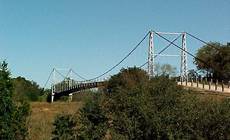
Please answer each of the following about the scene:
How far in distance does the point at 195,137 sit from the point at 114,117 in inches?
135

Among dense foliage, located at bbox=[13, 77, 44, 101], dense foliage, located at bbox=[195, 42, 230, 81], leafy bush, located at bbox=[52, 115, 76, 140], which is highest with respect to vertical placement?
dense foliage, located at bbox=[195, 42, 230, 81]

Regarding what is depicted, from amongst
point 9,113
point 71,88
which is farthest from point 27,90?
point 9,113

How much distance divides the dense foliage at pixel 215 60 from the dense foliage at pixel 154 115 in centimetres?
4386

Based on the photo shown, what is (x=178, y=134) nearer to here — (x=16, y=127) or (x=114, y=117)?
(x=114, y=117)

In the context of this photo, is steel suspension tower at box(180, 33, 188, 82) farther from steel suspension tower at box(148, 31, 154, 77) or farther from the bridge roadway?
the bridge roadway

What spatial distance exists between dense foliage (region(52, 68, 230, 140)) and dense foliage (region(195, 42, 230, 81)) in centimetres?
4386

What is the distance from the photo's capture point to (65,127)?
70.5ft

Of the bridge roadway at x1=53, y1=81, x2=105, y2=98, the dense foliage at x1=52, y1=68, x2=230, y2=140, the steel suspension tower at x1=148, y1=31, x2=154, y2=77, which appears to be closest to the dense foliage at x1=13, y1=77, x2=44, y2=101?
the dense foliage at x1=52, y1=68, x2=230, y2=140

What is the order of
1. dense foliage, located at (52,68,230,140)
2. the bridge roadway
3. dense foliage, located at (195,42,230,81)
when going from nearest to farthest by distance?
dense foliage, located at (52,68,230,140) → dense foliage, located at (195,42,230,81) → the bridge roadway

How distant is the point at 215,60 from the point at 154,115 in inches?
2015

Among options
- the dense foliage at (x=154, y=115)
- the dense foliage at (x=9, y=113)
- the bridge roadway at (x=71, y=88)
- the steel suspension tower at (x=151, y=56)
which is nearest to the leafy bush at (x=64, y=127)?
the dense foliage at (x=154, y=115)

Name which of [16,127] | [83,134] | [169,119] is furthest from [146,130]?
[16,127]

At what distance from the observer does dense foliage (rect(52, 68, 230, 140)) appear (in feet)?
65.2

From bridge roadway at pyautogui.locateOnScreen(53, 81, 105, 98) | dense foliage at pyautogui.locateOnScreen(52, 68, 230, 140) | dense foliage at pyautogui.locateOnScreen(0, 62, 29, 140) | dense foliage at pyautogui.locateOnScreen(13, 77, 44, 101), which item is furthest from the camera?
bridge roadway at pyautogui.locateOnScreen(53, 81, 105, 98)
